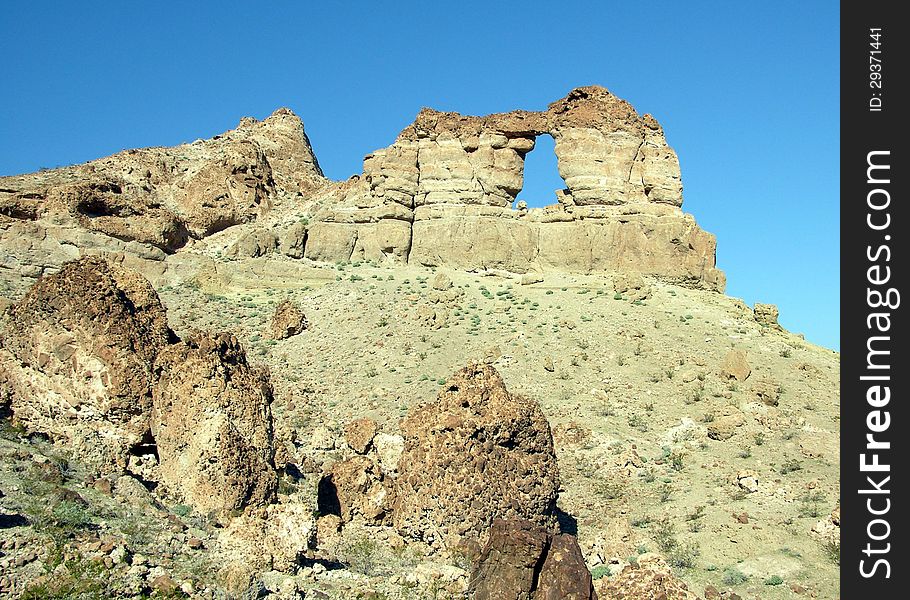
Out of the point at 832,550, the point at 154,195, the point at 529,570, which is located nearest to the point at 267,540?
the point at 529,570

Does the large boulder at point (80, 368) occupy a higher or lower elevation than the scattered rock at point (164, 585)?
higher

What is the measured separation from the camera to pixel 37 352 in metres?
17.2

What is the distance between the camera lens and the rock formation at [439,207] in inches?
1470

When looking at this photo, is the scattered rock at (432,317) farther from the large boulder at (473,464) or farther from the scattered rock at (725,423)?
the large boulder at (473,464)

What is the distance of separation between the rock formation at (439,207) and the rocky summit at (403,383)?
0.12 m

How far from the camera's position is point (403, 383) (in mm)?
29859

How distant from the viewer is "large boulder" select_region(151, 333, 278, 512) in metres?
16.1

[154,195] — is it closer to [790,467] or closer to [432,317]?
[432,317]

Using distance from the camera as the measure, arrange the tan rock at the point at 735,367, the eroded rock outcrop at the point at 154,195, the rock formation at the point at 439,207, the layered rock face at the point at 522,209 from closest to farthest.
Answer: the tan rock at the point at 735,367, the eroded rock outcrop at the point at 154,195, the rock formation at the point at 439,207, the layered rock face at the point at 522,209

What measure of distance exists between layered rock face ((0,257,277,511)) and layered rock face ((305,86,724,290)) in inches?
874

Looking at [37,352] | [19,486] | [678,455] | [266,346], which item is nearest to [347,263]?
[266,346]

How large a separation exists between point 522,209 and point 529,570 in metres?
27.8

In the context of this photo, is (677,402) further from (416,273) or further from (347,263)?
(347,263)

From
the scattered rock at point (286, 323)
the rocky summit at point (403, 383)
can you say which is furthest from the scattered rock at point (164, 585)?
the scattered rock at point (286, 323)
